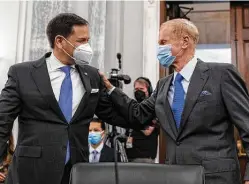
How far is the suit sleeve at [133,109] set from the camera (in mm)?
2311

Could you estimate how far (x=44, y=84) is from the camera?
2.01 m

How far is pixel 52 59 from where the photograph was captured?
218cm

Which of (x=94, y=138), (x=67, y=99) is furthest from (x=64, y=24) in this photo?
(x=94, y=138)

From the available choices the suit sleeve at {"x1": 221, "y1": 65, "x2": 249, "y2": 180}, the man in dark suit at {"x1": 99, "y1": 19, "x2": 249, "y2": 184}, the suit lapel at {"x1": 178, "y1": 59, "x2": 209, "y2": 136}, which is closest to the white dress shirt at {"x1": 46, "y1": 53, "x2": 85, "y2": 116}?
the man in dark suit at {"x1": 99, "y1": 19, "x2": 249, "y2": 184}

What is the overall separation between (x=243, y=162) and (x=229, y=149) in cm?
296

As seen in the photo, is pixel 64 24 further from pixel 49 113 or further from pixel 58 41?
pixel 49 113

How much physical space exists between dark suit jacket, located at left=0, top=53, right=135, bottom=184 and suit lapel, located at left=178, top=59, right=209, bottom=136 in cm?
50

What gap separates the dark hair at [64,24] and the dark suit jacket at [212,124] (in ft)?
2.22

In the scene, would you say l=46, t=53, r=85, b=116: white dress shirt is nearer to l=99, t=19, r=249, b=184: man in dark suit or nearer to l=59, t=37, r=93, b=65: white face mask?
l=59, t=37, r=93, b=65: white face mask

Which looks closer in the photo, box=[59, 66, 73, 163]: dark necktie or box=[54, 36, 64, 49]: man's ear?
box=[59, 66, 73, 163]: dark necktie

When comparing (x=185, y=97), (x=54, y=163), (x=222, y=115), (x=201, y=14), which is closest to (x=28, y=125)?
(x=54, y=163)

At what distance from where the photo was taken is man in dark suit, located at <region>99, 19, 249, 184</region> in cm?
187

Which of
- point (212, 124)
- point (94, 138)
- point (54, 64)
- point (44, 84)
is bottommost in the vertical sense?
point (94, 138)

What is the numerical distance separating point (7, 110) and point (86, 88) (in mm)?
409
